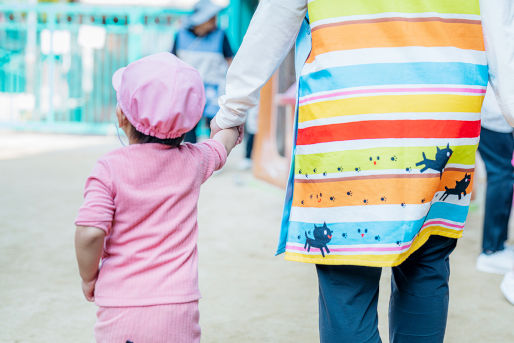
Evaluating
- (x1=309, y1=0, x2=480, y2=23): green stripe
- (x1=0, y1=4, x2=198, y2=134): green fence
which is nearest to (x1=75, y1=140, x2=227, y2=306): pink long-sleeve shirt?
(x1=309, y1=0, x2=480, y2=23): green stripe

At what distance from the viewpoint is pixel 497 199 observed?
10.7ft

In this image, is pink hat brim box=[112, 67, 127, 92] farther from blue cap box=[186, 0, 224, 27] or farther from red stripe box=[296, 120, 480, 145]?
blue cap box=[186, 0, 224, 27]

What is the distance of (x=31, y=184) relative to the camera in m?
5.42

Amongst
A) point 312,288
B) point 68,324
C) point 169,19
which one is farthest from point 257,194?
point 169,19

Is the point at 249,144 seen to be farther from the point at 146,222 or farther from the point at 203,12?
the point at 146,222

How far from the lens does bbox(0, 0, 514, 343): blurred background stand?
2.55 m

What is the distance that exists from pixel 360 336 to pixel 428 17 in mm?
779

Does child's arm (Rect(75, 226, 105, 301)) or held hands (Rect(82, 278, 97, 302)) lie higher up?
child's arm (Rect(75, 226, 105, 301))

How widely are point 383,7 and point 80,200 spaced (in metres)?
3.81

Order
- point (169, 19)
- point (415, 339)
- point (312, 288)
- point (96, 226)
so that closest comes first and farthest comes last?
1. point (96, 226)
2. point (415, 339)
3. point (312, 288)
4. point (169, 19)

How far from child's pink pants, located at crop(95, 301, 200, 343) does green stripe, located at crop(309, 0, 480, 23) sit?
0.76m

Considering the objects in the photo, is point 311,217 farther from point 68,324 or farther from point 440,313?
point 68,324

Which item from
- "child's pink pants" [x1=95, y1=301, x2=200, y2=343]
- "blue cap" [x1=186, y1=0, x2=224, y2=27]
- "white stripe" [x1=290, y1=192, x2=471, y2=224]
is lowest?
"child's pink pants" [x1=95, y1=301, x2=200, y2=343]

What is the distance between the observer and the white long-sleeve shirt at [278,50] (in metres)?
1.52
